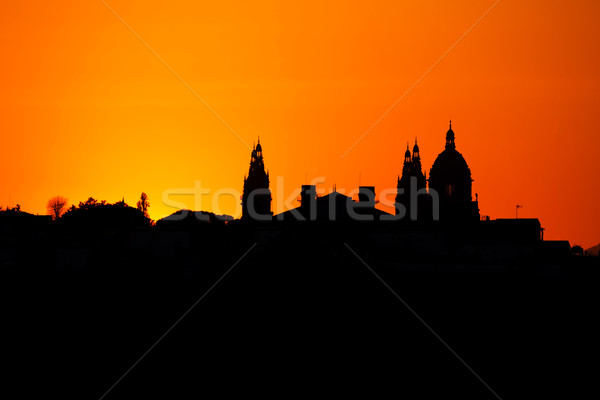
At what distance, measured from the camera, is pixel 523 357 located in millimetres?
73750

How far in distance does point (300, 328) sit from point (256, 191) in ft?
266

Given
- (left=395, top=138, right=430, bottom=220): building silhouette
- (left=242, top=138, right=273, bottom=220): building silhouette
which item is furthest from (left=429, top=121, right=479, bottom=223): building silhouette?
(left=242, top=138, right=273, bottom=220): building silhouette

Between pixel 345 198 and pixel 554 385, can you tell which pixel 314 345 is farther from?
pixel 345 198

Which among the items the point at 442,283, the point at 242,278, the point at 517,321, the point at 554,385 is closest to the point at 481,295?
the point at 442,283

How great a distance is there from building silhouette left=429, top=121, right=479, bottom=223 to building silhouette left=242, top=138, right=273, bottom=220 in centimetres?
3372

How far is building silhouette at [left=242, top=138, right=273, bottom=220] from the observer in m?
162

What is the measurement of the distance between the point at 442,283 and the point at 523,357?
123 ft

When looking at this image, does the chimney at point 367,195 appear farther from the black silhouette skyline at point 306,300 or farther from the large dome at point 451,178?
the large dome at point 451,178

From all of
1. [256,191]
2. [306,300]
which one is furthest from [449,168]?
[256,191]

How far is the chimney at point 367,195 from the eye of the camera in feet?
491

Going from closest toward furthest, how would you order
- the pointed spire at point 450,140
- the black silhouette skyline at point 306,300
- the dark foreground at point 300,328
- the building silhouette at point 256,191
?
the dark foreground at point 300,328
the black silhouette skyline at point 306,300
the pointed spire at point 450,140
the building silhouette at point 256,191

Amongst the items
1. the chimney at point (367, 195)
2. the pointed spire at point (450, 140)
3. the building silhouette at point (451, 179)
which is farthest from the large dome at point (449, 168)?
the chimney at point (367, 195)

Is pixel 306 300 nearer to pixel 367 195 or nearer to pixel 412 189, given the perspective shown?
pixel 367 195

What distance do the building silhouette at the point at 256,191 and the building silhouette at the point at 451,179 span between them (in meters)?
33.7
